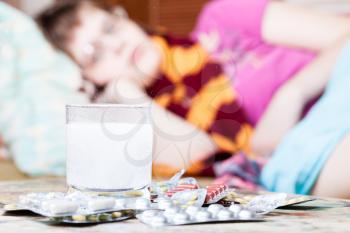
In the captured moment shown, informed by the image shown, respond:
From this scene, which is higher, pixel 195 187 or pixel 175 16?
pixel 175 16

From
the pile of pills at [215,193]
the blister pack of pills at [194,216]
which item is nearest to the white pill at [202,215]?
the blister pack of pills at [194,216]

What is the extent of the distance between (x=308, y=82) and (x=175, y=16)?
153cm

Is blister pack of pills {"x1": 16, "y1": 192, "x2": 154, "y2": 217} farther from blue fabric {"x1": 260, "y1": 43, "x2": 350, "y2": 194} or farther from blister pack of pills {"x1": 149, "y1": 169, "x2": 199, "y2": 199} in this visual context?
blue fabric {"x1": 260, "y1": 43, "x2": 350, "y2": 194}

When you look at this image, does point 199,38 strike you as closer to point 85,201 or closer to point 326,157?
point 326,157

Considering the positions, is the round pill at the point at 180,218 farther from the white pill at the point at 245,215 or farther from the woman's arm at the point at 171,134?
the woman's arm at the point at 171,134

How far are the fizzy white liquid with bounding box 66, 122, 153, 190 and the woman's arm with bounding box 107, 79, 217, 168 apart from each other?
2.71 ft

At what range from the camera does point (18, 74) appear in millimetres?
1815

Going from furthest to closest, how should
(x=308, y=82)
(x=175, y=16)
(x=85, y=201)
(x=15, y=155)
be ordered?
1. (x=175, y=16)
2. (x=15, y=155)
3. (x=308, y=82)
4. (x=85, y=201)

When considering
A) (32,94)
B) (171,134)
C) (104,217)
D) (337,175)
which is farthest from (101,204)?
(32,94)

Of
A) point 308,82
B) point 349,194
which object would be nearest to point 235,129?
point 308,82

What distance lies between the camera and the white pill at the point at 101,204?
658 millimetres

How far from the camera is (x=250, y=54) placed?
1933 mm

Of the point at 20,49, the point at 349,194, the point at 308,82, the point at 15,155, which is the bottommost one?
the point at 349,194

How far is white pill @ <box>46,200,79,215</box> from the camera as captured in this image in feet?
2.10
